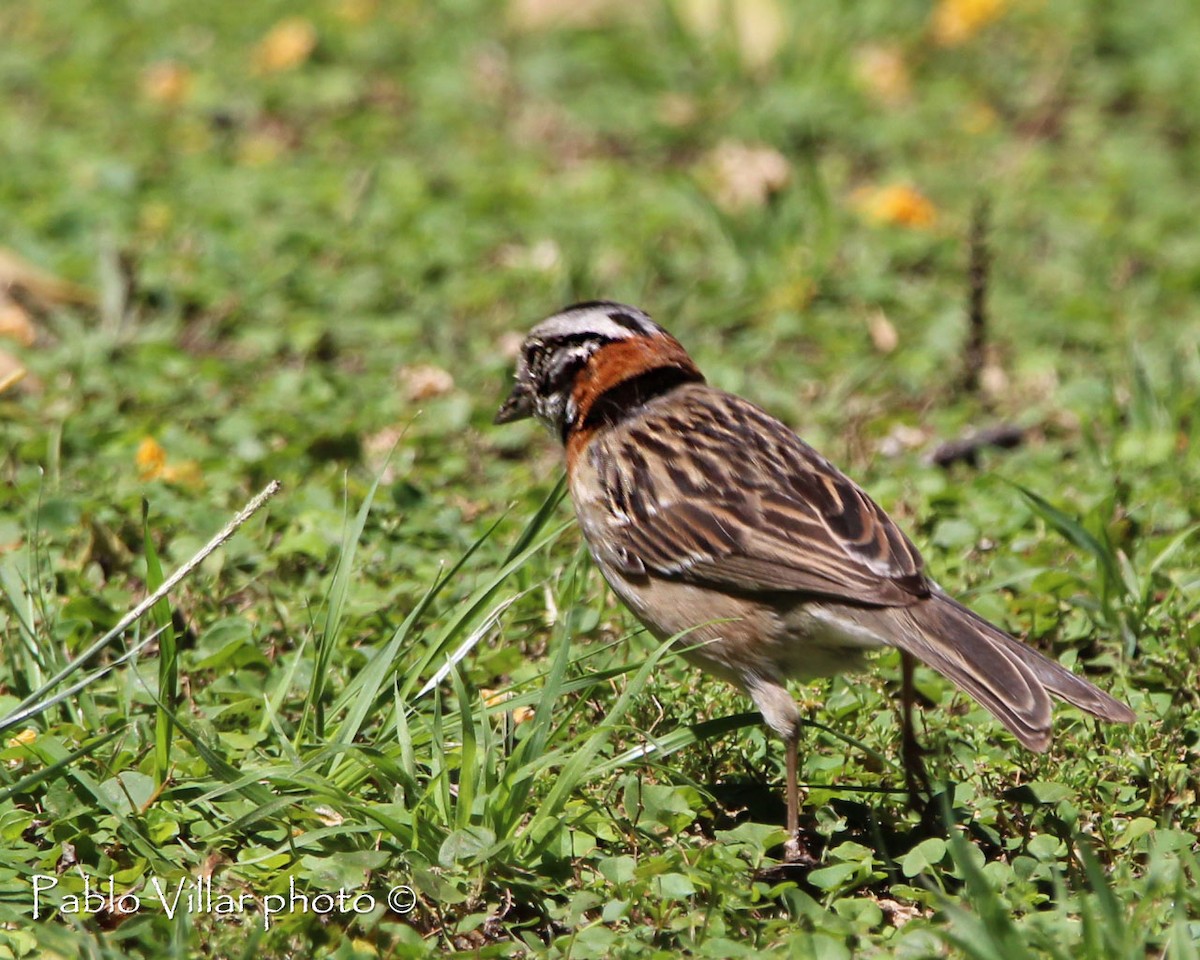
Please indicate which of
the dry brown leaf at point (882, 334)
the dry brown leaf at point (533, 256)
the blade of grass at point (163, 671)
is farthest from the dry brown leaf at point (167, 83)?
the blade of grass at point (163, 671)

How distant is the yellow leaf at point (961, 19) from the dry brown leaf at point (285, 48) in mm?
4110

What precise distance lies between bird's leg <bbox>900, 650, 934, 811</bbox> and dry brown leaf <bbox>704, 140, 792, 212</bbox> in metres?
4.30

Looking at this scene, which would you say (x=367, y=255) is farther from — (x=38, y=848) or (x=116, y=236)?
(x=38, y=848)

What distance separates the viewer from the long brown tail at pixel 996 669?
4312 mm

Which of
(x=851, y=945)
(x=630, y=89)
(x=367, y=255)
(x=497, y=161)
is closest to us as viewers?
(x=851, y=945)

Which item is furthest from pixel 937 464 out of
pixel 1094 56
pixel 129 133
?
pixel 129 133

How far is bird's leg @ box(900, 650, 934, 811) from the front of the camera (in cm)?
480

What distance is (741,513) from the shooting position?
491 cm

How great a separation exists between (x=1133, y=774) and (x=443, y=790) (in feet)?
6.66

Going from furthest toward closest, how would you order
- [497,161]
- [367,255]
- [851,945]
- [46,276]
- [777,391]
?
[497,161] → [367,255] → [46,276] → [777,391] → [851,945]

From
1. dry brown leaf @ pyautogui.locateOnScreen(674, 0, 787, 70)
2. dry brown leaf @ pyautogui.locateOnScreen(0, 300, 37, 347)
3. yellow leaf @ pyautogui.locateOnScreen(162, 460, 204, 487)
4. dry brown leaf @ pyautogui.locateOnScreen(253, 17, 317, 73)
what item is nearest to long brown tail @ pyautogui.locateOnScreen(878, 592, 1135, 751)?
yellow leaf @ pyautogui.locateOnScreen(162, 460, 204, 487)

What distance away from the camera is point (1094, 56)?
1064 cm

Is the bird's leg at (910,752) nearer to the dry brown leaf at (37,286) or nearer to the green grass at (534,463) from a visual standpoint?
the green grass at (534,463)

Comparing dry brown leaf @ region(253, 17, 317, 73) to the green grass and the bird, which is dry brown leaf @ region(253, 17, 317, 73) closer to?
the green grass
